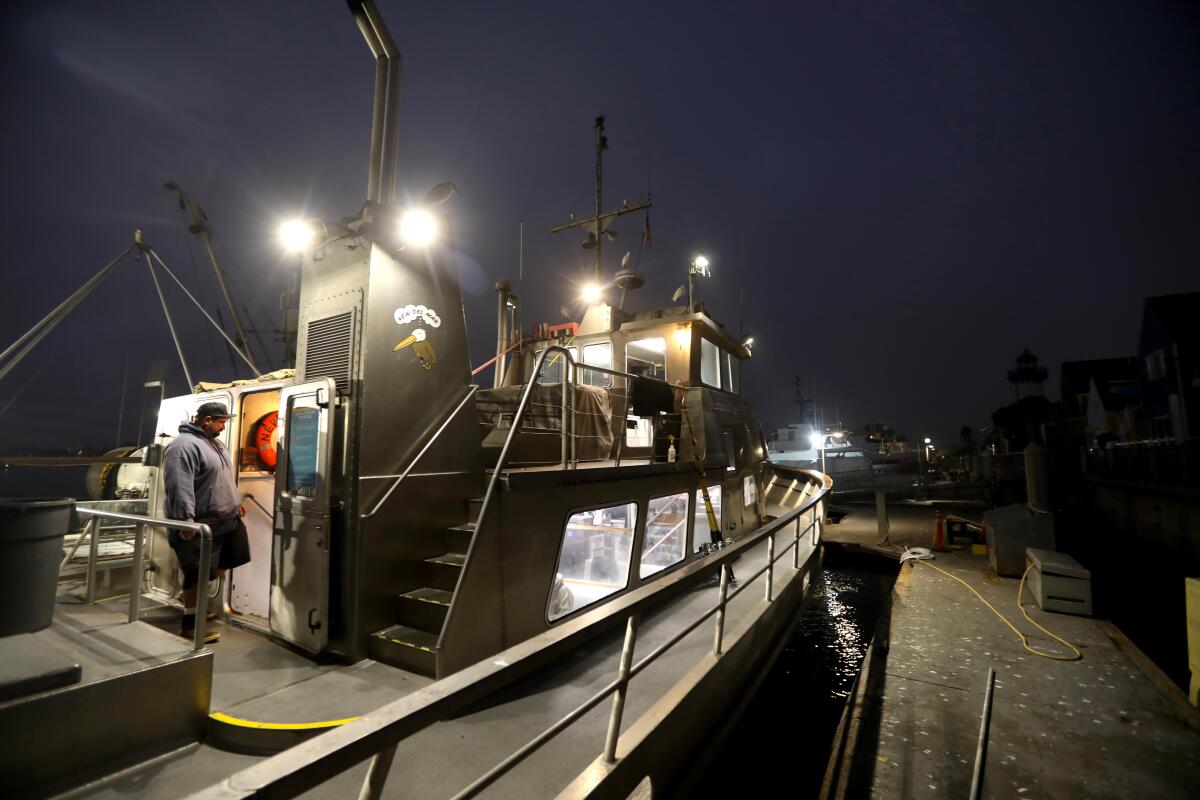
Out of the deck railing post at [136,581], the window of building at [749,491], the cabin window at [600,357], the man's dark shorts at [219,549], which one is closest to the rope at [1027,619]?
the window of building at [749,491]

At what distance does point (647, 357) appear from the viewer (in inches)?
406

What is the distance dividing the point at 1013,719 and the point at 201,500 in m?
7.41

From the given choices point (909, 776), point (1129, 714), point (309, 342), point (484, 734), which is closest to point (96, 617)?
point (309, 342)

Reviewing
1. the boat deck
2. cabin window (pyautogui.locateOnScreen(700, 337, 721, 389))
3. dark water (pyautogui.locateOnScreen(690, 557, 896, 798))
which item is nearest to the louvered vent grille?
the boat deck

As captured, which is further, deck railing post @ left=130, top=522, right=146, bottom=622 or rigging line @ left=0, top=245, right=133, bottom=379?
rigging line @ left=0, top=245, right=133, bottom=379

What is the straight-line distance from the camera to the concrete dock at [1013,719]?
3.62 metres

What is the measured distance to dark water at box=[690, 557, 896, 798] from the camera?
4.99 meters

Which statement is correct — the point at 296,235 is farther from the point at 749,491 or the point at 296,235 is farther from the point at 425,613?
the point at 749,491

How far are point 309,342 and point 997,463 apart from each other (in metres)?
36.4

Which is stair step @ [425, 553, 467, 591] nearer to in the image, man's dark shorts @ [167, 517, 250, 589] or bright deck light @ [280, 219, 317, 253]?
man's dark shorts @ [167, 517, 250, 589]

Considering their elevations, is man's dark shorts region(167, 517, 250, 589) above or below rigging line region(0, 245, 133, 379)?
below

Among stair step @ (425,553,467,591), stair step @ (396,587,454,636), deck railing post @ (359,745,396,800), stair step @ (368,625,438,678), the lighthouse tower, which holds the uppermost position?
the lighthouse tower

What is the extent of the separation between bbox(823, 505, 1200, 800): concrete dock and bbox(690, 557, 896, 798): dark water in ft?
3.54

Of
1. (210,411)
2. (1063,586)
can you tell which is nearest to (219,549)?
(210,411)
